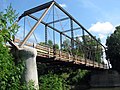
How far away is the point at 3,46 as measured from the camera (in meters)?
3.80

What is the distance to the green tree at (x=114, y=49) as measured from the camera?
56031 millimetres

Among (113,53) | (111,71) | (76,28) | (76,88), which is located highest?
(76,28)

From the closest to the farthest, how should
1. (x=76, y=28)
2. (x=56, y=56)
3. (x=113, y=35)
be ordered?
(x=56, y=56) < (x=76, y=28) < (x=113, y=35)

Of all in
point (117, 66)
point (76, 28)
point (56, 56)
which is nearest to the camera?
point (56, 56)

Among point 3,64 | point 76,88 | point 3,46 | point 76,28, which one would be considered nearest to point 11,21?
point 3,46

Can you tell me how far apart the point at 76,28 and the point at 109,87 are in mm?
14957

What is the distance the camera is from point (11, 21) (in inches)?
150

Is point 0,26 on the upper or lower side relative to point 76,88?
upper

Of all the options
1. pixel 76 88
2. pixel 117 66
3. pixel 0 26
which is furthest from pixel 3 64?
pixel 117 66

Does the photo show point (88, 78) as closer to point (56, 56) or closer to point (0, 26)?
point (56, 56)

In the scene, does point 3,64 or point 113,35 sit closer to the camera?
point 3,64

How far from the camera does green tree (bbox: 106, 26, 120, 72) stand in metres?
56.0

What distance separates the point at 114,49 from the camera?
5694cm

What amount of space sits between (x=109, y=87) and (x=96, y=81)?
3756 millimetres
